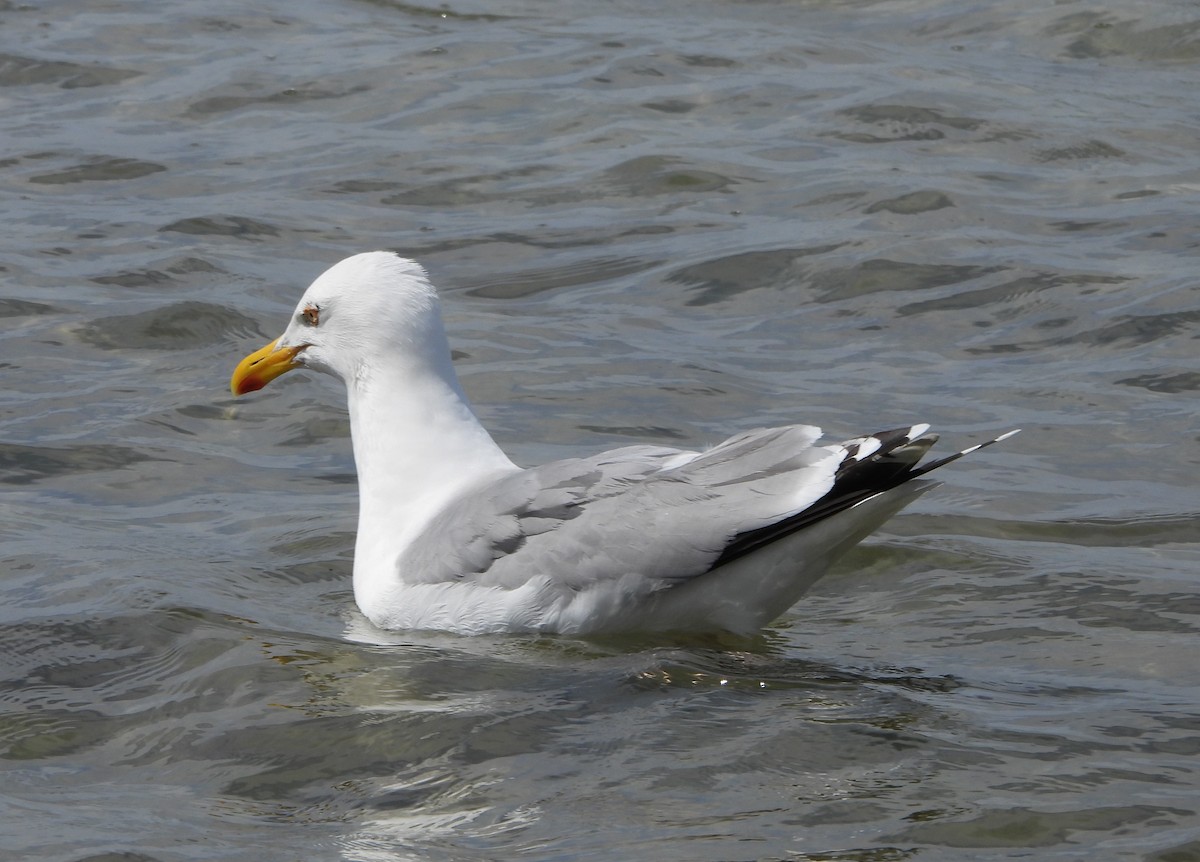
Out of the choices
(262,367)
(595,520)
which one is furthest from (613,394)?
(595,520)

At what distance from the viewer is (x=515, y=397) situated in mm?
8383

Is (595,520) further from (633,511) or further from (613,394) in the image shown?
(613,394)

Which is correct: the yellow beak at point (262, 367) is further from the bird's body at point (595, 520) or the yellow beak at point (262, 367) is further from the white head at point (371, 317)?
the bird's body at point (595, 520)

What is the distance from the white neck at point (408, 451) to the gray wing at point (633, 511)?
32cm

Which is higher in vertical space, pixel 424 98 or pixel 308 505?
pixel 424 98

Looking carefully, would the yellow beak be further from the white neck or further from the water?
the water

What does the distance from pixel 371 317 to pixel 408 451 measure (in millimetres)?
500

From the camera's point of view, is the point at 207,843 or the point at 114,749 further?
the point at 114,749

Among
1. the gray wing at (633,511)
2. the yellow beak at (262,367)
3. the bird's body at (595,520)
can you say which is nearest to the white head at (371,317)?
the bird's body at (595,520)

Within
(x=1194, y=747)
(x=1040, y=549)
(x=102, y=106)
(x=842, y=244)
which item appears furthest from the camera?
(x=102, y=106)

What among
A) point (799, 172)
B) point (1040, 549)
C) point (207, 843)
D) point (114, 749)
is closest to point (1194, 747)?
point (1040, 549)

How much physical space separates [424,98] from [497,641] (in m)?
7.42

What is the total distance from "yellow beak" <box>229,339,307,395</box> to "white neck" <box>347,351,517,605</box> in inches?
13.4

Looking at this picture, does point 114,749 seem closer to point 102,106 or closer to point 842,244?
point 842,244
